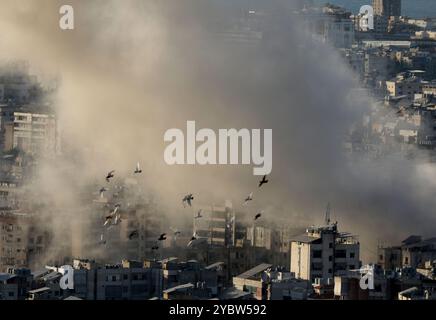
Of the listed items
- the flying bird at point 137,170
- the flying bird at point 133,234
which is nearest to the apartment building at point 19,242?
the flying bird at point 133,234

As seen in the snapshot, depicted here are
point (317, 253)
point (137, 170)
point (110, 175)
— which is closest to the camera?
Answer: point (317, 253)

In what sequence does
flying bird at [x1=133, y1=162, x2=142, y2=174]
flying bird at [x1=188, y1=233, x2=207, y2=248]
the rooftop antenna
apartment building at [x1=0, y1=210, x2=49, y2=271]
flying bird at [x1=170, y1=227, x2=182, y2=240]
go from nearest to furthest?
1. apartment building at [x1=0, y1=210, x2=49, y2=271]
2. the rooftop antenna
3. flying bird at [x1=188, y1=233, x2=207, y2=248]
4. flying bird at [x1=170, y1=227, x2=182, y2=240]
5. flying bird at [x1=133, y1=162, x2=142, y2=174]

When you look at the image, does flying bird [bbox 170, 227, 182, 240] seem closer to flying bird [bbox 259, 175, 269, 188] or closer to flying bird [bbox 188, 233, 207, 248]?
flying bird [bbox 188, 233, 207, 248]

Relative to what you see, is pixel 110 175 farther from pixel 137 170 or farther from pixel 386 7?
pixel 386 7

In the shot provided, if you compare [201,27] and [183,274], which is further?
[201,27]

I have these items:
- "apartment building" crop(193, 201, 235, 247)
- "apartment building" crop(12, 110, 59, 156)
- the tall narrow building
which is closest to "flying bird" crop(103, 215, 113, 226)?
"apartment building" crop(193, 201, 235, 247)

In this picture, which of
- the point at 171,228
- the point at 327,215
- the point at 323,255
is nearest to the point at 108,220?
the point at 171,228
